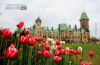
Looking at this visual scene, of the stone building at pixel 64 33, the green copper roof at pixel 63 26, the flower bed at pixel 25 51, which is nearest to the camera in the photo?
the flower bed at pixel 25 51

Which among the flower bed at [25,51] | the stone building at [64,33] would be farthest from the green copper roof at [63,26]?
the flower bed at [25,51]

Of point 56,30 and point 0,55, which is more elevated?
point 0,55

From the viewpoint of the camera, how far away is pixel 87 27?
16462 centimetres

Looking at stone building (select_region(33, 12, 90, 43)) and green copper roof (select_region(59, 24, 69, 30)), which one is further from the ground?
green copper roof (select_region(59, 24, 69, 30))

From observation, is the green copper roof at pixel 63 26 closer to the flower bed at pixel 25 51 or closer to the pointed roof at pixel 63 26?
the pointed roof at pixel 63 26

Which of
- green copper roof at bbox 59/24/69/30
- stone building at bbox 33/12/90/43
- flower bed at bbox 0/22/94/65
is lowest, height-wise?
stone building at bbox 33/12/90/43

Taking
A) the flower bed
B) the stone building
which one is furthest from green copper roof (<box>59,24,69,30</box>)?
the flower bed

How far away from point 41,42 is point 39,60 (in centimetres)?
152

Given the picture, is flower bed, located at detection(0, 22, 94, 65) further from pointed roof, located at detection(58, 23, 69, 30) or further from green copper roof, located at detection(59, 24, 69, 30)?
pointed roof, located at detection(58, 23, 69, 30)

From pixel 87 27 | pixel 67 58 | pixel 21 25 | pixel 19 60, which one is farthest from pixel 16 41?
pixel 87 27

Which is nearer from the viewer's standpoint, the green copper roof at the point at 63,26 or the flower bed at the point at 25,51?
the flower bed at the point at 25,51

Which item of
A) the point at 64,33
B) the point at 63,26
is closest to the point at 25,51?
the point at 63,26

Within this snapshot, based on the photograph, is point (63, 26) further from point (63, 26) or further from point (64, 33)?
point (64, 33)

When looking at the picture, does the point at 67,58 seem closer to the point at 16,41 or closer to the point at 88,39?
the point at 16,41
